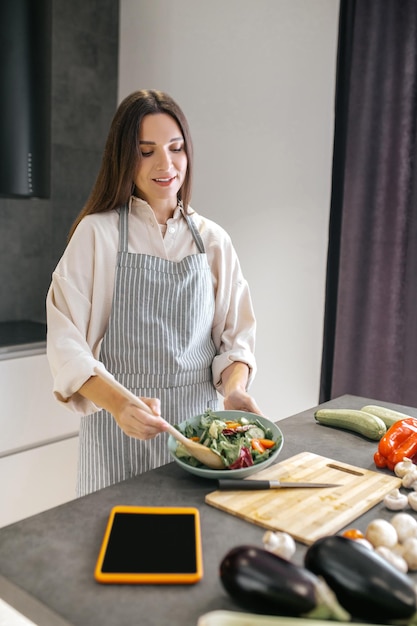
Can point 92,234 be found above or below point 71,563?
above

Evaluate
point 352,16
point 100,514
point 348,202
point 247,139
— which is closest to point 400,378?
point 348,202

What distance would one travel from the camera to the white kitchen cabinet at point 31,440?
266 cm

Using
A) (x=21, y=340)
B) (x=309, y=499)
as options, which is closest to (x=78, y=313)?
(x=309, y=499)

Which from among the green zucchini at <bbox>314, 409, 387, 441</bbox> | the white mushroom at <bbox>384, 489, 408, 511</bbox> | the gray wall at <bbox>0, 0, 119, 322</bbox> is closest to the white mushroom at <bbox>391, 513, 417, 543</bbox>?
the white mushroom at <bbox>384, 489, 408, 511</bbox>

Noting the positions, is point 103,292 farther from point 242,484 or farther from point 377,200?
point 377,200

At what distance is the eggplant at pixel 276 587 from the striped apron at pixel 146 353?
2.94 ft

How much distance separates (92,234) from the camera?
171 cm

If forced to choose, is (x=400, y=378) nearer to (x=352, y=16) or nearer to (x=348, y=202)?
(x=348, y=202)

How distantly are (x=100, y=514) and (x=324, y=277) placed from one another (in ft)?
6.16

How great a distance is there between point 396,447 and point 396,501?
24 cm

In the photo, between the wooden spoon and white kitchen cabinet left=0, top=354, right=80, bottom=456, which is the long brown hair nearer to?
the wooden spoon

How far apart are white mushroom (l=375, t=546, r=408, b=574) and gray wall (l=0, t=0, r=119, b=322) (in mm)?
2588

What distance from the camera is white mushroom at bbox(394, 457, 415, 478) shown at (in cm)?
131

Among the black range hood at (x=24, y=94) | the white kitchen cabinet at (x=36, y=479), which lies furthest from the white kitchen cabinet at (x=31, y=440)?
the black range hood at (x=24, y=94)
